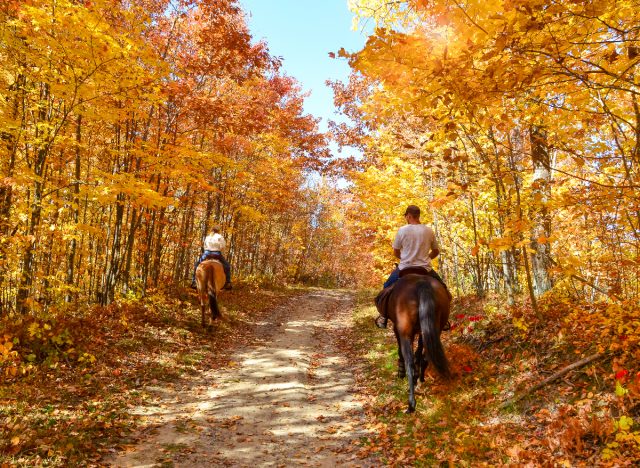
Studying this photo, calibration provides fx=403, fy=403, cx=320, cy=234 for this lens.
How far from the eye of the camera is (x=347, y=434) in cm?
588

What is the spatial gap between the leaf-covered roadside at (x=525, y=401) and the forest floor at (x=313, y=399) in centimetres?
3

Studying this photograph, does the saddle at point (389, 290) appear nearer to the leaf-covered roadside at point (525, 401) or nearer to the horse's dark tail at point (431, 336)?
the horse's dark tail at point (431, 336)

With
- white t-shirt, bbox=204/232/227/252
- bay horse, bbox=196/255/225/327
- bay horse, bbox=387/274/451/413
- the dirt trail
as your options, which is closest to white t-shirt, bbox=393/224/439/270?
bay horse, bbox=387/274/451/413

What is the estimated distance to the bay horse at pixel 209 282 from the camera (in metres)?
12.0

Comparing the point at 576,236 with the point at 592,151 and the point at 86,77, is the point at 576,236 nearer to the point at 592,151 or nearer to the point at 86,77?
the point at 592,151

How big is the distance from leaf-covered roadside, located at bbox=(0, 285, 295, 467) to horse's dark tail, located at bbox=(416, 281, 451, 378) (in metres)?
4.46

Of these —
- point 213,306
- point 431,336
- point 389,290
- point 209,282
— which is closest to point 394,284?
point 389,290

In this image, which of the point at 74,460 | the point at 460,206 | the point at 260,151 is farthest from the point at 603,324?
the point at 260,151

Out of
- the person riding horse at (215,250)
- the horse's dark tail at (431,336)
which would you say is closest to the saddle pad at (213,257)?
the person riding horse at (215,250)

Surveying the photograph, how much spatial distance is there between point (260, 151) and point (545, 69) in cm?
1746

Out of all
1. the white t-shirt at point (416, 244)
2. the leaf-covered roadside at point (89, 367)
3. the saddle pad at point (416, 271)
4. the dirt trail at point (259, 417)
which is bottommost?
the dirt trail at point (259, 417)

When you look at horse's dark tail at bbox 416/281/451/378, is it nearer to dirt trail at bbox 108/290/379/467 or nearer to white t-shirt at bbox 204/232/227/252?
dirt trail at bbox 108/290/379/467

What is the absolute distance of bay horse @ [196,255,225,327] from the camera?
39.4 ft

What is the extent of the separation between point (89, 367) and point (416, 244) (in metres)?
6.60
